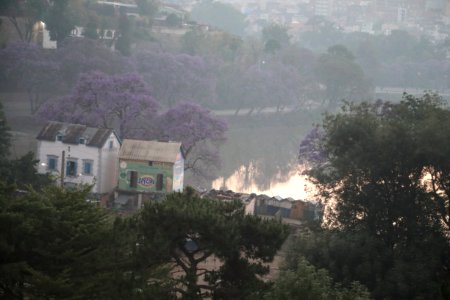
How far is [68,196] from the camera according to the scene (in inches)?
587

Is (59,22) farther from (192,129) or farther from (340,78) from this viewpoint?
(192,129)

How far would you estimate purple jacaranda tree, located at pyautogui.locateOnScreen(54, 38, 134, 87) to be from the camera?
46.5 m

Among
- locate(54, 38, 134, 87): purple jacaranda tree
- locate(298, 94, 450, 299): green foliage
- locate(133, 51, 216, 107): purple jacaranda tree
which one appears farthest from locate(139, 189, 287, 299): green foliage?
locate(133, 51, 216, 107): purple jacaranda tree

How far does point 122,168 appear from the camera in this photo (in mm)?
28312

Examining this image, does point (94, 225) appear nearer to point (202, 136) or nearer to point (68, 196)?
point (68, 196)

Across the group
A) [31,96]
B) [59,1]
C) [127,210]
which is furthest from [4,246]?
[59,1]

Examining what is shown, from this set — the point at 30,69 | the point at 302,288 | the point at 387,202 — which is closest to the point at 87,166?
the point at 387,202

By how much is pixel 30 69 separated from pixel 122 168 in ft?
58.5

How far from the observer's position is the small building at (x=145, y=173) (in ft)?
92.1

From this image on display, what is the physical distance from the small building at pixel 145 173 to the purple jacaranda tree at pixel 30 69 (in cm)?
1712

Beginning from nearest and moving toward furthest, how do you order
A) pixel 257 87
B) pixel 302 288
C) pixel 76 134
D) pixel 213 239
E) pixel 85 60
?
pixel 302 288 → pixel 213 239 → pixel 76 134 → pixel 85 60 → pixel 257 87

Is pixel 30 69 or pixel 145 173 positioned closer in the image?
pixel 145 173

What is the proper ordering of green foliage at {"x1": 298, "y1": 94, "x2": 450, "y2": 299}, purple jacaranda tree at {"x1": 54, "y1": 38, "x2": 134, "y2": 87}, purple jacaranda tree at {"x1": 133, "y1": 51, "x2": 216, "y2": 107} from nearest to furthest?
1. green foliage at {"x1": 298, "y1": 94, "x2": 450, "y2": 299}
2. purple jacaranda tree at {"x1": 54, "y1": 38, "x2": 134, "y2": 87}
3. purple jacaranda tree at {"x1": 133, "y1": 51, "x2": 216, "y2": 107}

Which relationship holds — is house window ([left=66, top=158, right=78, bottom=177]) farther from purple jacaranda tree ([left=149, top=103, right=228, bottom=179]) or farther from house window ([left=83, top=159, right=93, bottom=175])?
purple jacaranda tree ([left=149, top=103, right=228, bottom=179])
